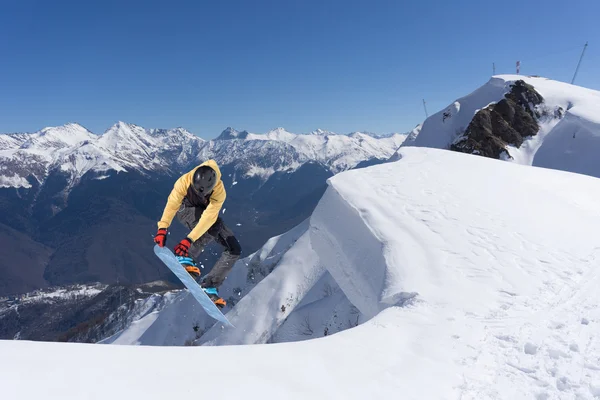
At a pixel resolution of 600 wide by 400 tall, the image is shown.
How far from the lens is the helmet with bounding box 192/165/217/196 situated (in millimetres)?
8078

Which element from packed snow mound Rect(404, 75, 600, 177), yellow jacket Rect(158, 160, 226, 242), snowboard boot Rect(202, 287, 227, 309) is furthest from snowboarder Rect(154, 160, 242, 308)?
packed snow mound Rect(404, 75, 600, 177)

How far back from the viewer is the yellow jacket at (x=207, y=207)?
8.24 metres

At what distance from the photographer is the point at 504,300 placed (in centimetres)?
837

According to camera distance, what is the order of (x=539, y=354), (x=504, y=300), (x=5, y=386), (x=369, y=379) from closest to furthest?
1. (x=5, y=386)
2. (x=369, y=379)
3. (x=539, y=354)
4. (x=504, y=300)

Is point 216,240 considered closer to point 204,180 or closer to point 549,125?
point 204,180

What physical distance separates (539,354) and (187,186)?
874 centimetres

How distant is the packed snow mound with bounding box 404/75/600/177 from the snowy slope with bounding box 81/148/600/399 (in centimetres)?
4539

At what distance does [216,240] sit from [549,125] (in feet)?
258

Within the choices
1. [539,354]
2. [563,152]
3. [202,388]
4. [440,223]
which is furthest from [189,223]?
[563,152]

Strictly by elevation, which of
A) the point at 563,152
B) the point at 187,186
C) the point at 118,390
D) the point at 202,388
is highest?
the point at 187,186

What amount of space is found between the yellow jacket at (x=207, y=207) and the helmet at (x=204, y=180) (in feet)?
0.57

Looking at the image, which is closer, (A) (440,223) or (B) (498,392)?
(B) (498,392)

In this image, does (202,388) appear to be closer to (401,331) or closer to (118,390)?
(118,390)

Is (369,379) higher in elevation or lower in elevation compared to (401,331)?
higher
